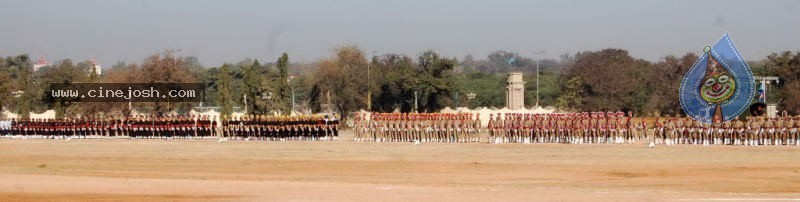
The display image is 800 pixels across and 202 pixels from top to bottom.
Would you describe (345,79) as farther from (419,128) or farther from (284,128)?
(419,128)

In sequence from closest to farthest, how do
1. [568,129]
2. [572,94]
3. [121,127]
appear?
[568,129] → [121,127] → [572,94]

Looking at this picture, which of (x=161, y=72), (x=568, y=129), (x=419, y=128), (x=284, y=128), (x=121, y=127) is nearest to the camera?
(x=568, y=129)

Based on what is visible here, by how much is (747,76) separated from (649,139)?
13.0 metres

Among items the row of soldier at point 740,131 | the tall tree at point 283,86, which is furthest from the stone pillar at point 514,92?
the row of soldier at point 740,131

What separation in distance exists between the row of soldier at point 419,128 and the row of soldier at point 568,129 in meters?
1.10

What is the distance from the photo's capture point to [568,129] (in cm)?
4481

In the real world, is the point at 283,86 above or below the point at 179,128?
above

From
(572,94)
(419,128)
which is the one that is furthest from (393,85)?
(419,128)

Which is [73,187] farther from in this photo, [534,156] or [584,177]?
[534,156]

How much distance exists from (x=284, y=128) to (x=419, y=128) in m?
7.48

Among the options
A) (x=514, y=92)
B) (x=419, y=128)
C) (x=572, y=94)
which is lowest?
(x=419, y=128)

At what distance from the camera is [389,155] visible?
3903cm

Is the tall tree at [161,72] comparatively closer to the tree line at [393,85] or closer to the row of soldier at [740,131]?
the tree line at [393,85]

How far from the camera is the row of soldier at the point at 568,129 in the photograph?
43875 mm
